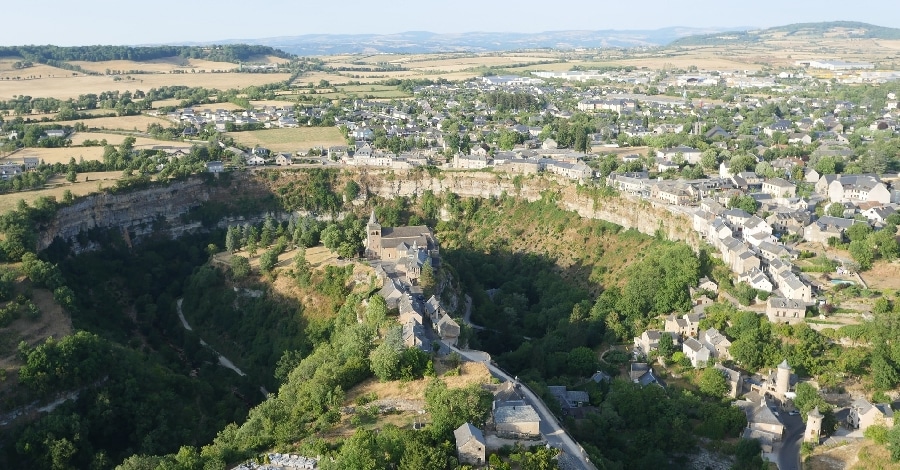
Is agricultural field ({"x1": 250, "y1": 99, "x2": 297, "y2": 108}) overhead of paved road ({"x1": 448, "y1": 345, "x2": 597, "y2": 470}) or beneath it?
overhead

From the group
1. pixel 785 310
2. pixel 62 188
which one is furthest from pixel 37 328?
pixel 785 310

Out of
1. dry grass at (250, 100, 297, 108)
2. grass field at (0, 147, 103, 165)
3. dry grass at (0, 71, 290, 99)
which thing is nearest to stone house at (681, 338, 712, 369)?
grass field at (0, 147, 103, 165)

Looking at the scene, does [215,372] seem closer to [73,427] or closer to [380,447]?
[73,427]

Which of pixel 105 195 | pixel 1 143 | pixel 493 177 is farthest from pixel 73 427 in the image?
pixel 1 143

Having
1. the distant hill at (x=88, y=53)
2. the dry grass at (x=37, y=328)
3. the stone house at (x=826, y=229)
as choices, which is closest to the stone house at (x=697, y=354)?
the stone house at (x=826, y=229)

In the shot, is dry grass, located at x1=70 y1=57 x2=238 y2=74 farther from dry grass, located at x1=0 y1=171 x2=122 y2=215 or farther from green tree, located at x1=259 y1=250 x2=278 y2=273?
green tree, located at x1=259 y1=250 x2=278 y2=273

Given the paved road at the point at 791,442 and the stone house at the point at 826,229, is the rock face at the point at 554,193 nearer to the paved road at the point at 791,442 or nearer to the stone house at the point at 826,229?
the stone house at the point at 826,229
